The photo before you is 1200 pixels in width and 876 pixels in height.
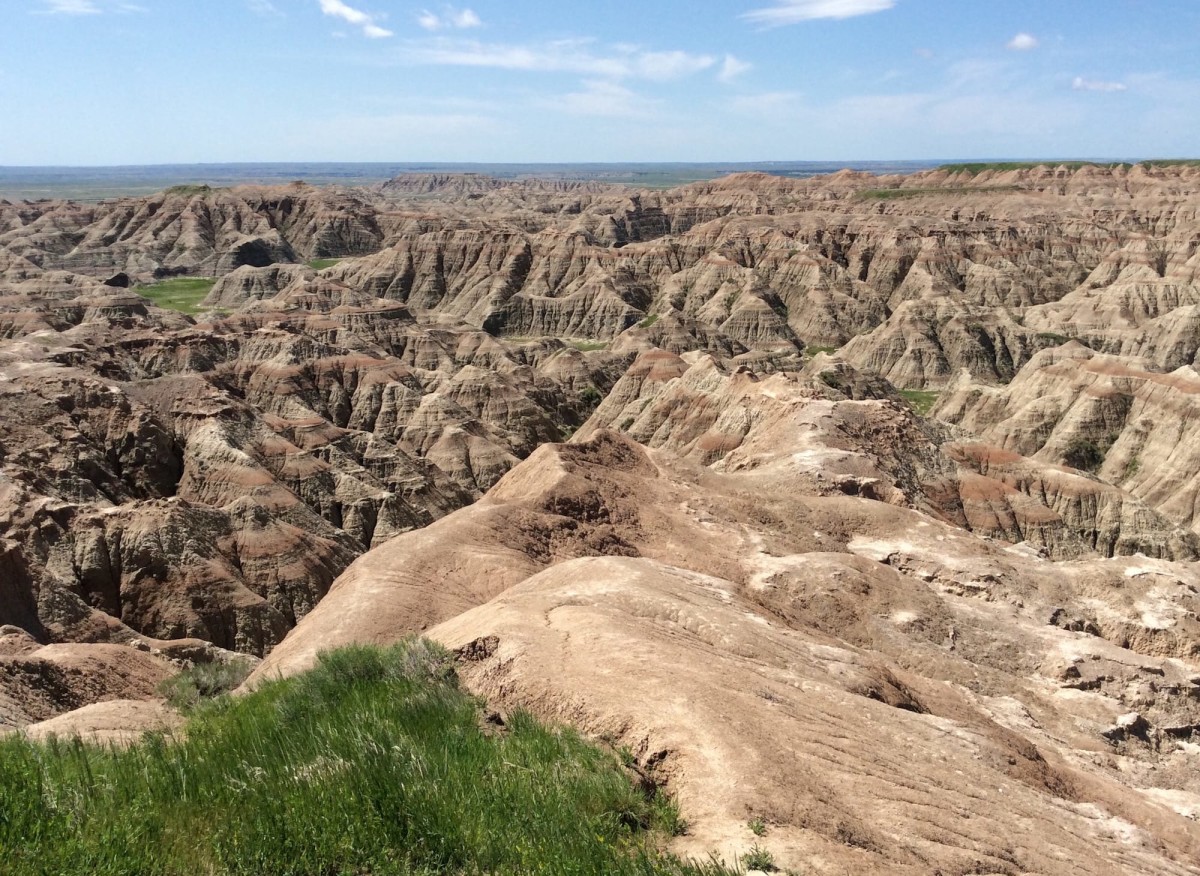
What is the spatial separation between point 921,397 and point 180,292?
10211 cm

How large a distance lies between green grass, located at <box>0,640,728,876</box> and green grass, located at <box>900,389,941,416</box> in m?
80.5

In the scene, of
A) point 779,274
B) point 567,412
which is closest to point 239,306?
point 567,412

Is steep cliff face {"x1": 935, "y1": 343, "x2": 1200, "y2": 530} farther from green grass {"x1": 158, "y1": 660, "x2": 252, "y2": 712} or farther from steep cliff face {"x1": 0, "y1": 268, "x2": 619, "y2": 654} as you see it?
green grass {"x1": 158, "y1": 660, "x2": 252, "y2": 712}

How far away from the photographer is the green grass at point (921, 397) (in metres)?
84.2

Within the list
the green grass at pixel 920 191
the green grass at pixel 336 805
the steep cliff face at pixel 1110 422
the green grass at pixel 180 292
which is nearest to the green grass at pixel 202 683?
the green grass at pixel 336 805

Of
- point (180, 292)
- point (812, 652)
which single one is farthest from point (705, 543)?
point (180, 292)

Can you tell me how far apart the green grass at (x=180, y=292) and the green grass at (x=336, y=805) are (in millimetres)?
114080

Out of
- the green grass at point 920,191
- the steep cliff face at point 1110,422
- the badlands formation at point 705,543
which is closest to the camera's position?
the badlands formation at point 705,543

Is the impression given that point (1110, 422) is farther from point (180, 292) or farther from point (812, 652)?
point (180, 292)

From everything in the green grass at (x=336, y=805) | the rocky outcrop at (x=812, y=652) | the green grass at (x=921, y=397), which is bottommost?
the green grass at (x=921, y=397)

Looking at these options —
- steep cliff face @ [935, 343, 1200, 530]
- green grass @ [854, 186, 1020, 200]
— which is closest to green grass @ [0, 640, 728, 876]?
steep cliff face @ [935, 343, 1200, 530]

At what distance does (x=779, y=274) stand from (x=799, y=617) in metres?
107

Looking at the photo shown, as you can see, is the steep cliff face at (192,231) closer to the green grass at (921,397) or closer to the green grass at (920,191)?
the green grass at (920,191)

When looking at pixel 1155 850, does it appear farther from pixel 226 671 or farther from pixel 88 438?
pixel 88 438
